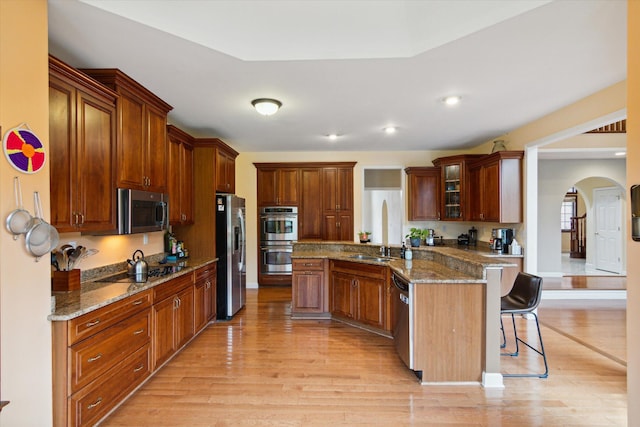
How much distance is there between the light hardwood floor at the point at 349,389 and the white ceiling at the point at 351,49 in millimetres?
2677

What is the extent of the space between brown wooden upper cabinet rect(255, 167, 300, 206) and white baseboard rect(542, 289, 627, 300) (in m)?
4.60

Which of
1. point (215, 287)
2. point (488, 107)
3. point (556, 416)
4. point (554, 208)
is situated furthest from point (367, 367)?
point (554, 208)

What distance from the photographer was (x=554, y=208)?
21.3ft

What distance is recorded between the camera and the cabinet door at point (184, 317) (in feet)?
10.4

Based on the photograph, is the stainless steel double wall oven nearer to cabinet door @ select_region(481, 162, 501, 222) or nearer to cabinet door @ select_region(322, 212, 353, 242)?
cabinet door @ select_region(322, 212, 353, 242)

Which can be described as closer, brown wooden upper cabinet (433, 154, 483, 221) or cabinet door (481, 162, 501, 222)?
cabinet door (481, 162, 501, 222)

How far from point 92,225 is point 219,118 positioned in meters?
2.21

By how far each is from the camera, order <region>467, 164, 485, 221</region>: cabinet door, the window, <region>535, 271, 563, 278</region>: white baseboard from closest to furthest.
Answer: <region>467, 164, 485, 221</region>: cabinet door → <region>535, 271, 563, 278</region>: white baseboard → the window

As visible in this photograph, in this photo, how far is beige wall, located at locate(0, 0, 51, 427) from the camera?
161 cm

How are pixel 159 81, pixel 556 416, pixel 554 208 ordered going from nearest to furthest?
pixel 556 416 < pixel 159 81 < pixel 554 208

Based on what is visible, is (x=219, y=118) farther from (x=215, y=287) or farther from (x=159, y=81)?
(x=215, y=287)

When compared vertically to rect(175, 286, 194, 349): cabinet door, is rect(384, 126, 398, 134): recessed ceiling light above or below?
above

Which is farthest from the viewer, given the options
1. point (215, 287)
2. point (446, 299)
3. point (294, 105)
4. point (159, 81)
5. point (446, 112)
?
point (215, 287)

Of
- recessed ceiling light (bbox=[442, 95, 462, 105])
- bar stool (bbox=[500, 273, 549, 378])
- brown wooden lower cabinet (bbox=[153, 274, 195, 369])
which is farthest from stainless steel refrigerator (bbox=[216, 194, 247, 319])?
bar stool (bbox=[500, 273, 549, 378])
